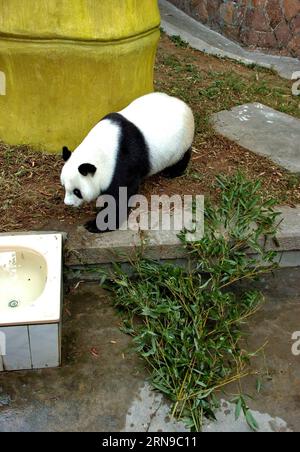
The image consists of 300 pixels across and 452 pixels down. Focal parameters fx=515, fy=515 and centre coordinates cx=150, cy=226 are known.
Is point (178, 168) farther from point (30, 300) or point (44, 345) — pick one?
point (44, 345)

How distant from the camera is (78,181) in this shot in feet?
11.3

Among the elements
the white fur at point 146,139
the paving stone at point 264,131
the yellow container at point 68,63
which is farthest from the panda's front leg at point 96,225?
the paving stone at point 264,131

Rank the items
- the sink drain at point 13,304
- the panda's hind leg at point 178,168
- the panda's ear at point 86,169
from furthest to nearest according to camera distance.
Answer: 1. the panda's hind leg at point 178,168
2. the panda's ear at point 86,169
3. the sink drain at point 13,304

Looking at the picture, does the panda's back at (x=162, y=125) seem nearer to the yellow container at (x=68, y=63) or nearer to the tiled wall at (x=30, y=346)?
the yellow container at (x=68, y=63)

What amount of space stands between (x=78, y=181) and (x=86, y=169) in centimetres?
13

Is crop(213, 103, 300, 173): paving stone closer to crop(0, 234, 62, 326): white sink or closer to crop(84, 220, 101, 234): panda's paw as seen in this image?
crop(84, 220, 101, 234): panda's paw

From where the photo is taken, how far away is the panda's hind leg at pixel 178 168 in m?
4.31

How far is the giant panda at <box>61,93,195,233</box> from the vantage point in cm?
350

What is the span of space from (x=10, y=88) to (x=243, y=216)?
2.16m

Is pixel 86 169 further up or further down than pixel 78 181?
further up

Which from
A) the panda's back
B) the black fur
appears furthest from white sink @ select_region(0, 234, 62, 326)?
the panda's back

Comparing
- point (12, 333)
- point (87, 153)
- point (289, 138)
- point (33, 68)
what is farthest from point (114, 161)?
point (289, 138)

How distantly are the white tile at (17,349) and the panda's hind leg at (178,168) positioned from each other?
207 cm

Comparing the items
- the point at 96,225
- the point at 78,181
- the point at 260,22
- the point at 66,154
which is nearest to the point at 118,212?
the point at 96,225
